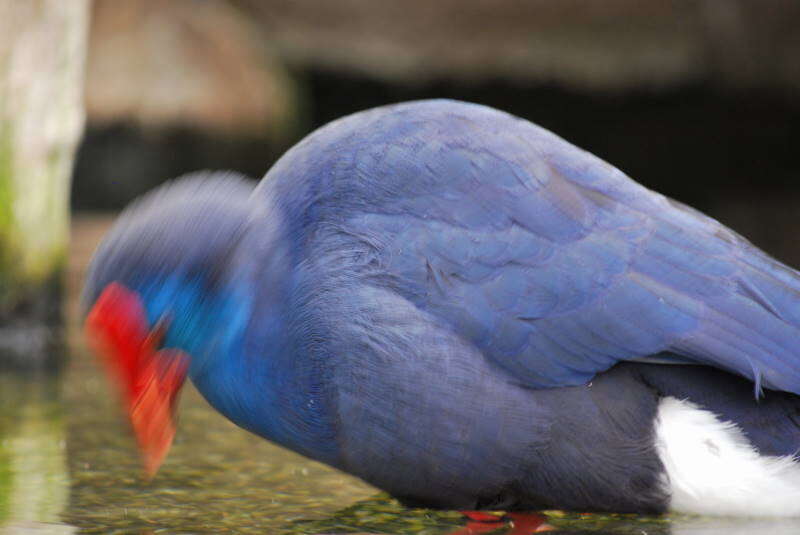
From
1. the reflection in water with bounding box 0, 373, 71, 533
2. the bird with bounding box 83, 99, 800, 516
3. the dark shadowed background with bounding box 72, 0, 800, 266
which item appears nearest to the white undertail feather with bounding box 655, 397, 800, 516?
the bird with bounding box 83, 99, 800, 516

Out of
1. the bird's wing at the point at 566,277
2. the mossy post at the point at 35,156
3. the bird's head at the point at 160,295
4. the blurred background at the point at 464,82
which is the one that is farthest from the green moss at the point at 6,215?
the blurred background at the point at 464,82

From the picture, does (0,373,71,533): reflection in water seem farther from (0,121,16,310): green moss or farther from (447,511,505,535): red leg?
(447,511,505,535): red leg

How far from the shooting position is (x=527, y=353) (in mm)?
3225

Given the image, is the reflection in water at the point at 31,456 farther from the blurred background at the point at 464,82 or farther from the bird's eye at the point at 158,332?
the blurred background at the point at 464,82

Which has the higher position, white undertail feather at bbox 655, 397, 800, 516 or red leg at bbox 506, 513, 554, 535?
white undertail feather at bbox 655, 397, 800, 516

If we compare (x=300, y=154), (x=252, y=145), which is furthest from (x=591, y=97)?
(x=300, y=154)

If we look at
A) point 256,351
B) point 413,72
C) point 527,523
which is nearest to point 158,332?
point 256,351

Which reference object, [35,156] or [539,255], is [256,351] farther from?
[35,156]

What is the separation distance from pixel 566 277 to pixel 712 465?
615 millimetres

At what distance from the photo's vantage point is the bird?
10.4 ft

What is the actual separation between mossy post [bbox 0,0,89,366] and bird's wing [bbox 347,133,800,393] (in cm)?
261

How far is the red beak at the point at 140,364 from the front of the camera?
10.4 feet

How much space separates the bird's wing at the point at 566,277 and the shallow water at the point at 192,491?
0.45m

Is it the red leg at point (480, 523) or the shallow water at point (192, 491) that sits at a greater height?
the red leg at point (480, 523)
